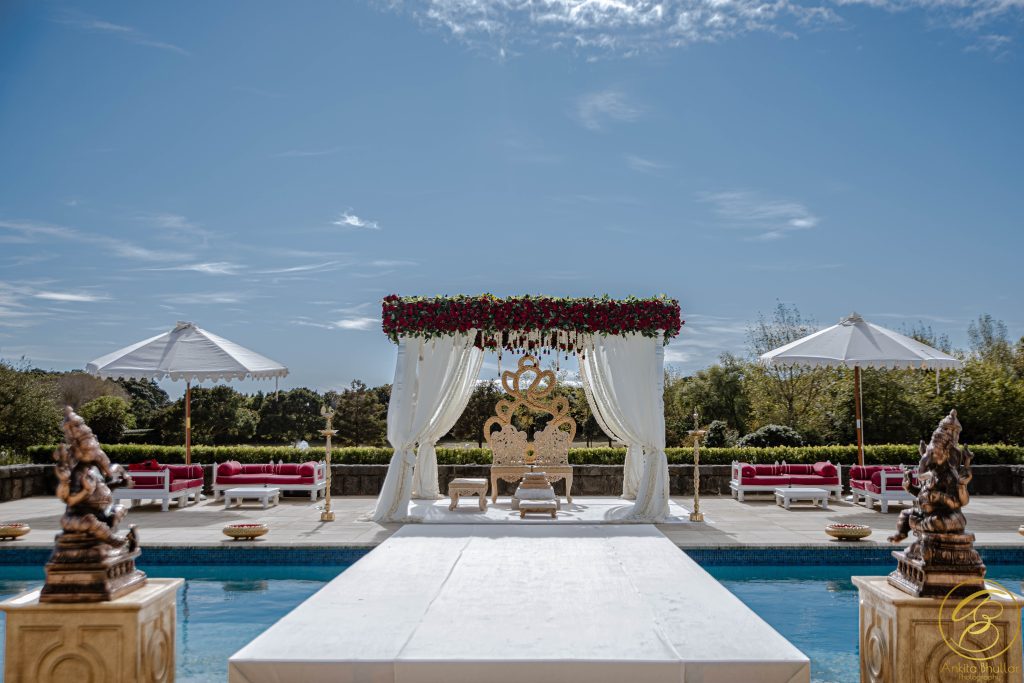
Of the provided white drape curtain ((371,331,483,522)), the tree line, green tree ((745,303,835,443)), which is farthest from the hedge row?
green tree ((745,303,835,443))

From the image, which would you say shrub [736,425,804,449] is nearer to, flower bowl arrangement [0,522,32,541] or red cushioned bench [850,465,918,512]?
red cushioned bench [850,465,918,512]

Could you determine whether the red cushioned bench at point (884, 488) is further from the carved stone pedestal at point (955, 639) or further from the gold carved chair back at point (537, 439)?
the carved stone pedestal at point (955, 639)

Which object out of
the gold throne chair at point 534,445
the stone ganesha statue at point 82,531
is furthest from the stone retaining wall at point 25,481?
the stone ganesha statue at point 82,531

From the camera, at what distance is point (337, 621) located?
4980 millimetres

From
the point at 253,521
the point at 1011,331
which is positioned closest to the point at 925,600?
the point at 253,521

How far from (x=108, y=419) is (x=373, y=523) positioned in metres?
14.5

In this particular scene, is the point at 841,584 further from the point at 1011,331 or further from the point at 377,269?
the point at 1011,331

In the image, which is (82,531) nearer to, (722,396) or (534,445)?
(534,445)

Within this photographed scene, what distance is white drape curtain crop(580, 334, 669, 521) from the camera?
32.6 feet

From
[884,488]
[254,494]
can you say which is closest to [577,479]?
[884,488]

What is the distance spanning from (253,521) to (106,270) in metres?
5.68

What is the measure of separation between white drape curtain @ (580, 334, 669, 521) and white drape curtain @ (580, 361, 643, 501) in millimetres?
61

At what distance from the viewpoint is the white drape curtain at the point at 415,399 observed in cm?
992

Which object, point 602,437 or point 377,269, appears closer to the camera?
point 377,269
